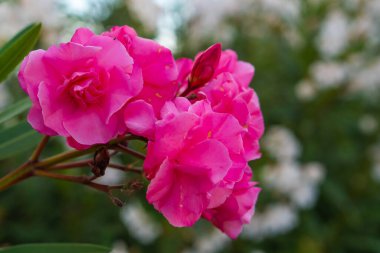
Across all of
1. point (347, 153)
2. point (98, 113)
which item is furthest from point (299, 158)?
point (98, 113)

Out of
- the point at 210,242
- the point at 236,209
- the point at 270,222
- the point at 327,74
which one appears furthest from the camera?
the point at 327,74

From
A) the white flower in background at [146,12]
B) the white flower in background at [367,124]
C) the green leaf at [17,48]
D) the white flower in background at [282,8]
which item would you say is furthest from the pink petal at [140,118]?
the white flower in background at [367,124]

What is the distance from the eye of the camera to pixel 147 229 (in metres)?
2.39

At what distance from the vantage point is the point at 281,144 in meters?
2.68

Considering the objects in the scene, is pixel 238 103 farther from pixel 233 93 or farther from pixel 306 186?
pixel 306 186

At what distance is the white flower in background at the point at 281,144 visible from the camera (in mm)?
2691

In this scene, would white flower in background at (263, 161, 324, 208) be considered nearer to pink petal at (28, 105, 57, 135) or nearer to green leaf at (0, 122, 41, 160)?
green leaf at (0, 122, 41, 160)

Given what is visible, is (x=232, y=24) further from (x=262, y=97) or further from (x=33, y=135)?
(x=33, y=135)

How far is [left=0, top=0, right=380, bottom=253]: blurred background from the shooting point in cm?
223

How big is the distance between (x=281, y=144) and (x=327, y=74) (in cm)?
49

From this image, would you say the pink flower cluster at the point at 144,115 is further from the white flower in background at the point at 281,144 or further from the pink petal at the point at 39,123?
the white flower in background at the point at 281,144

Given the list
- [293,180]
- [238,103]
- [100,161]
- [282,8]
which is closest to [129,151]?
[100,161]

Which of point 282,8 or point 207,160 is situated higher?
point 207,160

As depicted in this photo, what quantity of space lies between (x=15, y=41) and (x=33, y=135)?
164 mm
